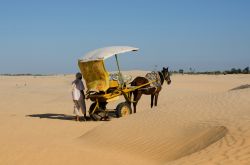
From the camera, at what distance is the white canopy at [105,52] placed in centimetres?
1625

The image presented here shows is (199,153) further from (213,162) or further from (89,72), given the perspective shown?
(89,72)

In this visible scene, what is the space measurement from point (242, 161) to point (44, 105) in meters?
19.0

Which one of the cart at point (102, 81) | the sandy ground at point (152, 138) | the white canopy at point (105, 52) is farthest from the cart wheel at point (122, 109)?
the white canopy at point (105, 52)

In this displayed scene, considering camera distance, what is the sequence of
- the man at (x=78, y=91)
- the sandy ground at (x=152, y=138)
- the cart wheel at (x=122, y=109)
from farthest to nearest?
1. the man at (x=78, y=91)
2. the cart wheel at (x=122, y=109)
3. the sandy ground at (x=152, y=138)

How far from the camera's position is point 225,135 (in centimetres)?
979

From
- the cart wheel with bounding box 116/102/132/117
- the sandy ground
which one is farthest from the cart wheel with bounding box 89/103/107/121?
the sandy ground

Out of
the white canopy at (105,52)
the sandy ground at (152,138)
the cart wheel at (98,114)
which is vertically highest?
the white canopy at (105,52)

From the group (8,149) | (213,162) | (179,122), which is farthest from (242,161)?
(8,149)

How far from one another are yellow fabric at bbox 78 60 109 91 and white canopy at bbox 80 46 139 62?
144 millimetres

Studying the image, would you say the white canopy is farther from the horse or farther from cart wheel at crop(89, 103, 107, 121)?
cart wheel at crop(89, 103, 107, 121)

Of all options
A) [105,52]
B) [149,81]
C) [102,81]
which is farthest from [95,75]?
[149,81]

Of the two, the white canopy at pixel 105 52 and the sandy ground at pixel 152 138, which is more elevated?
the white canopy at pixel 105 52

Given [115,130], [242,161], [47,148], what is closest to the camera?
[242,161]

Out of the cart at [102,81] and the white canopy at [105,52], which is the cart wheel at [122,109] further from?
the white canopy at [105,52]
